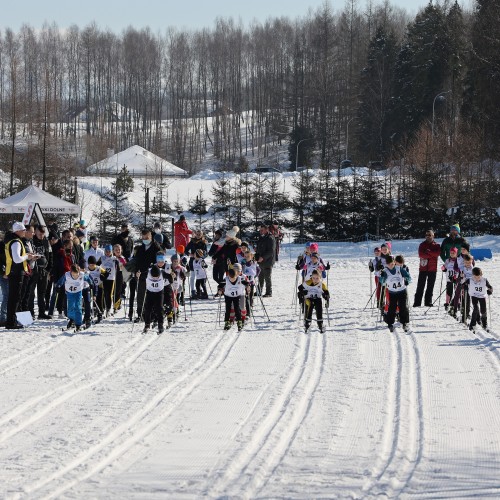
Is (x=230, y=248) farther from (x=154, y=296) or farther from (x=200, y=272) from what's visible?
(x=154, y=296)

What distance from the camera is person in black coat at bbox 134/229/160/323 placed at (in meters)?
16.2

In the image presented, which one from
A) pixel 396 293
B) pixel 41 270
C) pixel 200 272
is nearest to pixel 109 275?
pixel 41 270

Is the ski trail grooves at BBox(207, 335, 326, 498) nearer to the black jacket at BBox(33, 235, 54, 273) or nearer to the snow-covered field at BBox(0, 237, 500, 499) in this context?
the snow-covered field at BBox(0, 237, 500, 499)

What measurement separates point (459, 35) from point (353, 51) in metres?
25.5

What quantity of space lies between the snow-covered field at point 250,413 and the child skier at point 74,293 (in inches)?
17.7

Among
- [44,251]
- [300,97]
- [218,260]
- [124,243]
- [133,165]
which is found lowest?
[218,260]

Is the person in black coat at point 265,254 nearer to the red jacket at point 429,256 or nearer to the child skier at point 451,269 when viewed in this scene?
the red jacket at point 429,256

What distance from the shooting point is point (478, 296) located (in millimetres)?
15023

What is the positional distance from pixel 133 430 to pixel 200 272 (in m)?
11.3

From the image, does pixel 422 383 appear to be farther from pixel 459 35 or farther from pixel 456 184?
pixel 459 35

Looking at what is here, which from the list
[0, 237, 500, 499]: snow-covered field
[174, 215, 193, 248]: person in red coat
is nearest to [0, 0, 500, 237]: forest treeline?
[174, 215, 193, 248]: person in red coat

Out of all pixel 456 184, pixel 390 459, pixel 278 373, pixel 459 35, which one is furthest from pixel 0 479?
pixel 459 35

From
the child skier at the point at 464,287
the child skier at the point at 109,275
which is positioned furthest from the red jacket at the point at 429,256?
the child skier at the point at 109,275

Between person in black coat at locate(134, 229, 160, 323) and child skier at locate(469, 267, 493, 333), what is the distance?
582cm
